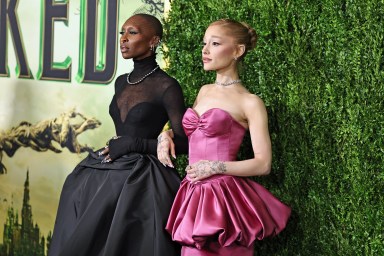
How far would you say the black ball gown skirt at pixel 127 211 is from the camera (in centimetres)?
380

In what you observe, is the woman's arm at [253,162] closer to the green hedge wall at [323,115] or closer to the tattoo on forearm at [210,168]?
the tattoo on forearm at [210,168]

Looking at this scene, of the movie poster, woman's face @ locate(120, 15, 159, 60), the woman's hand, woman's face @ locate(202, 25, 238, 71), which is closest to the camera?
woman's face @ locate(202, 25, 238, 71)

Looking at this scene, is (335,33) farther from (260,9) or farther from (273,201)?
(273,201)

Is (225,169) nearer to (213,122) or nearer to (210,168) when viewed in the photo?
(210,168)

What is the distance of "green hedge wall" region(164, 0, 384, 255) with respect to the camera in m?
3.84

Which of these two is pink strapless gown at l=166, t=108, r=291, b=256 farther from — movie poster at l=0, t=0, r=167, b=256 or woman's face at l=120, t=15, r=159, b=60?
movie poster at l=0, t=0, r=167, b=256

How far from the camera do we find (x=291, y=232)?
424 cm

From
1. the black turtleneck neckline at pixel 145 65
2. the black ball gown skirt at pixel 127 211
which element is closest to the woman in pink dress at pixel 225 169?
the black ball gown skirt at pixel 127 211

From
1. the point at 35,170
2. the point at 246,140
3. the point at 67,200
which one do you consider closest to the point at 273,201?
the point at 246,140

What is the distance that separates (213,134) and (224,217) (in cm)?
41

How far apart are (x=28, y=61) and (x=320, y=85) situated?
313cm

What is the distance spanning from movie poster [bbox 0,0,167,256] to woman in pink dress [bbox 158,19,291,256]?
1932 mm

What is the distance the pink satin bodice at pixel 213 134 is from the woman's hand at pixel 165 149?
0.13 metres

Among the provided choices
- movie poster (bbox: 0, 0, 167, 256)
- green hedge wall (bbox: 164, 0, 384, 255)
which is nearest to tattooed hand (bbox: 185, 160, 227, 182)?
green hedge wall (bbox: 164, 0, 384, 255)
